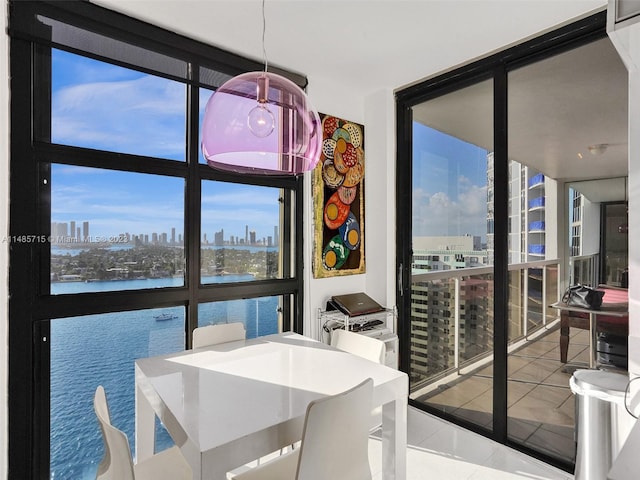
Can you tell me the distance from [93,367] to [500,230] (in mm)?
2709

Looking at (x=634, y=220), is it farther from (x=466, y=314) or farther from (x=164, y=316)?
(x=164, y=316)

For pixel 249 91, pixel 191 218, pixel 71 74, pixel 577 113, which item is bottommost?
Answer: pixel 191 218

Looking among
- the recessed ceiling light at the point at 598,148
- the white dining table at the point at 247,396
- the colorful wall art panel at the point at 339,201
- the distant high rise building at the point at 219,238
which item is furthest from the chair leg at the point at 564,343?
the distant high rise building at the point at 219,238

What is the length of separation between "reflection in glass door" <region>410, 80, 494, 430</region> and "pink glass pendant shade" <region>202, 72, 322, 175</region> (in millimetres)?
1654

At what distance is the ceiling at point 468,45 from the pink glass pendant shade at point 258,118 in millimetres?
889

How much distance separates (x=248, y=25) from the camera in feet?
7.50

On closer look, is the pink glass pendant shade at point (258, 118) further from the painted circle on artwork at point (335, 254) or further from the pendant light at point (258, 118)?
the painted circle on artwork at point (335, 254)

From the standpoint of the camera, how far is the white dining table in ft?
3.78

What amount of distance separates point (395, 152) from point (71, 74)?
7.71 feet

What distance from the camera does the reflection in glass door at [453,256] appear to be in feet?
8.85

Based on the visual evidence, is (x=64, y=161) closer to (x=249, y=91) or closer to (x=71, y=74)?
(x=71, y=74)

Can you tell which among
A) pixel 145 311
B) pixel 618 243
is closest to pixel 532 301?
pixel 618 243

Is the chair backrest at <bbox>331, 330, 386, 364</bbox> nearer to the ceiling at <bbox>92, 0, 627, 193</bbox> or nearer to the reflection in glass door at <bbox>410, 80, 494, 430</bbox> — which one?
the reflection in glass door at <bbox>410, 80, 494, 430</bbox>

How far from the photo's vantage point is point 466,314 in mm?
2816
